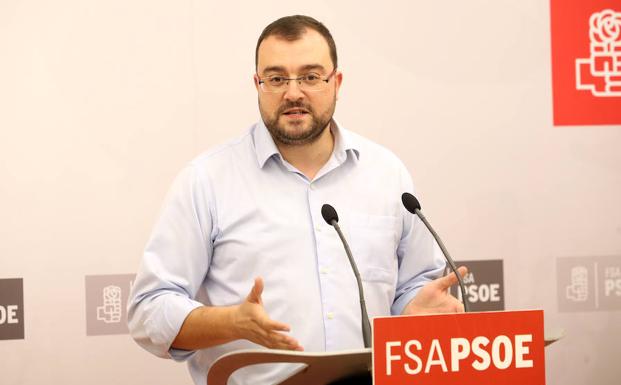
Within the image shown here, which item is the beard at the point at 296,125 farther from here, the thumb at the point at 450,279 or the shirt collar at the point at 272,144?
the thumb at the point at 450,279

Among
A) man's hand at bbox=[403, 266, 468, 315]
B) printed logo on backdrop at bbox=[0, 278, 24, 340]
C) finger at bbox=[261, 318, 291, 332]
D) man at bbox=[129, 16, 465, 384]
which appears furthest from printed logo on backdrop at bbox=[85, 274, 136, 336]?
finger at bbox=[261, 318, 291, 332]

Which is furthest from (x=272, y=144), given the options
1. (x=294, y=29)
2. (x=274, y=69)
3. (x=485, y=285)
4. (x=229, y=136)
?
(x=485, y=285)

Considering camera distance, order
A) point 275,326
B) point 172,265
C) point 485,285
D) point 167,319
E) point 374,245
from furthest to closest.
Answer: point 485,285 → point 374,245 → point 172,265 → point 167,319 → point 275,326

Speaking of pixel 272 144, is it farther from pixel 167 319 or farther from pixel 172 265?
pixel 167 319

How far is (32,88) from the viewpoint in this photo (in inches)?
113

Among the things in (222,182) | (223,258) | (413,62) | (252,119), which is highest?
(413,62)

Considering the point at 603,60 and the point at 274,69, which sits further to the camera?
the point at 603,60

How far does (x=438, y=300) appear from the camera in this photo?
1892mm

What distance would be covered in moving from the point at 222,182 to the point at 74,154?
94cm

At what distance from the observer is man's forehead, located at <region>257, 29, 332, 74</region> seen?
6.91ft

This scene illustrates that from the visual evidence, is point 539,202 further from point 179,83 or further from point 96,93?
point 96,93

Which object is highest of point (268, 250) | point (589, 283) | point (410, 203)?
point (410, 203)

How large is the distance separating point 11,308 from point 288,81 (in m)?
1.42

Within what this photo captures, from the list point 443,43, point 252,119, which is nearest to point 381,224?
point 252,119
